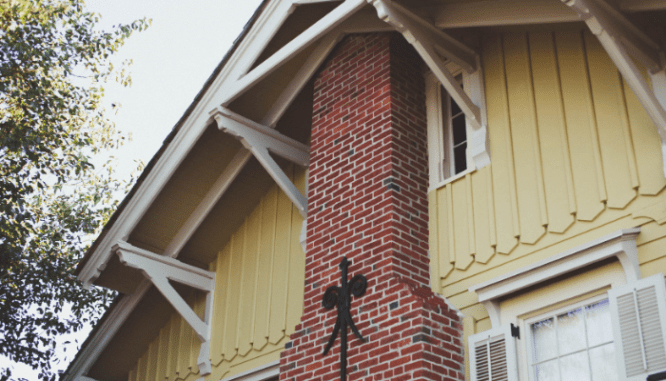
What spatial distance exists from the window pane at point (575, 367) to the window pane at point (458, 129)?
257 centimetres

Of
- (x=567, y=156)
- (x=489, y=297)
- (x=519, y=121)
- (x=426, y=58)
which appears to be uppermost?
(x=426, y=58)

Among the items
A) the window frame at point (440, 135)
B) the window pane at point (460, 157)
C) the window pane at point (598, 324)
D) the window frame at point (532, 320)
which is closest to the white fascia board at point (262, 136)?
the window frame at point (440, 135)

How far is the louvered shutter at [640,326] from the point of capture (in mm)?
4668

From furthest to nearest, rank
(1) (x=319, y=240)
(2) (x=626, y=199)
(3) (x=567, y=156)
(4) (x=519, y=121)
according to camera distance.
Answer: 1. (1) (x=319, y=240)
2. (4) (x=519, y=121)
3. (3) (x=567, y=156)
4. (2) (x=626, y=199)

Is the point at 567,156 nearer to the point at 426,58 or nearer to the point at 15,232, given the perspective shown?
the point at 426,58

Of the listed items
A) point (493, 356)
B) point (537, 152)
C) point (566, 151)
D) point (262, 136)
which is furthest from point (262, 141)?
point (493, 356)

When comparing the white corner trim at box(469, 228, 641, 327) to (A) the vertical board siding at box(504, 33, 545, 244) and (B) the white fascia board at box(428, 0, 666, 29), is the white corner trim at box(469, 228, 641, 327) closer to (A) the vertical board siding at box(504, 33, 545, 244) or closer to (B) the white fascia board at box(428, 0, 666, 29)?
(A) the vertical board siding at box(504, 33, 545, 244)

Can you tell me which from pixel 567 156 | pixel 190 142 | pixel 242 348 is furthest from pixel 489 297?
pixel 190 142

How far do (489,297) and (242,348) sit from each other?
3.32m

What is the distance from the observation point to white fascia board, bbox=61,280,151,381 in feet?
31.0

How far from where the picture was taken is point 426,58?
6434 millimetres

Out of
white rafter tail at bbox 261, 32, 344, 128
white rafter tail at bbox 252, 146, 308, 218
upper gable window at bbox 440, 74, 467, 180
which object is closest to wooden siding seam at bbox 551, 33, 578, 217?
upper gable window at bbox 440, 74, 467, 180

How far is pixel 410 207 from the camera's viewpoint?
6.75m

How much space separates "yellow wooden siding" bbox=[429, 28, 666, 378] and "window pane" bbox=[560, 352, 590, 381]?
2.44 ft
